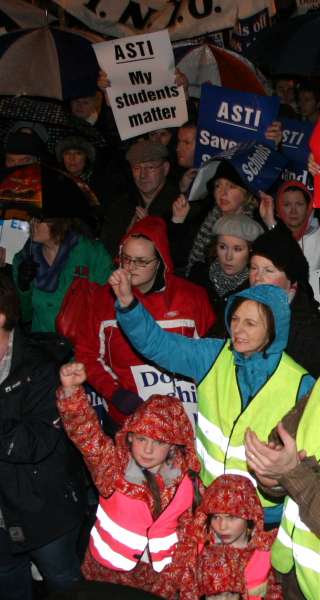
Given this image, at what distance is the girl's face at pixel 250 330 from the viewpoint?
4.07m

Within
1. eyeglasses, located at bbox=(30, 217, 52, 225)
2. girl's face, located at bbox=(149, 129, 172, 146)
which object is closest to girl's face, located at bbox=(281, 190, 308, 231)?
eyeglasses, located at bbox=(30, 217, 52, 225)

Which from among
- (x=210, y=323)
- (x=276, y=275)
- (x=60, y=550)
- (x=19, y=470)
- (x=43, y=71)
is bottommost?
(x=60, y=550)

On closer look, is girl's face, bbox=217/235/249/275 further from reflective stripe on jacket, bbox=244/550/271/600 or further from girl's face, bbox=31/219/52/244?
A: reflective stripe on jacket, bbox=244/550/271/600

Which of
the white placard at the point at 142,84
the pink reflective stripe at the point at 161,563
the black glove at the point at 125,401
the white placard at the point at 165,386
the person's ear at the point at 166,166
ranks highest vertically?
the white placard at the point at 142,84

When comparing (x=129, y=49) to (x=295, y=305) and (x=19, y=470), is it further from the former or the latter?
(x=19, y=470)

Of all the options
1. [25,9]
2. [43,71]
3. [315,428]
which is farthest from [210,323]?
[25,9]

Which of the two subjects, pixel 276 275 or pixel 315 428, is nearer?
pixel 315 428

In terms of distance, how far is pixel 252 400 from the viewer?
4055mm

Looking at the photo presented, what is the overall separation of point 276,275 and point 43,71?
3.71m

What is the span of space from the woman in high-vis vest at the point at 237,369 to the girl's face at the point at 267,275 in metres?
0.46

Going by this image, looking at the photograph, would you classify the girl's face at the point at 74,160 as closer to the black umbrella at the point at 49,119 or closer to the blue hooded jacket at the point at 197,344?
the black umbrella at the point at 49,119

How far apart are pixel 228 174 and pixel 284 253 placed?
55.0 inches

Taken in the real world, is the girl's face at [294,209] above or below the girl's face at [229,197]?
below

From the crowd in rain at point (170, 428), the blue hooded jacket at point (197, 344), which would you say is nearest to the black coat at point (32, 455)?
the crowd in rain at point (170, 428)
